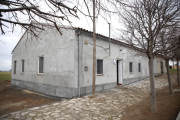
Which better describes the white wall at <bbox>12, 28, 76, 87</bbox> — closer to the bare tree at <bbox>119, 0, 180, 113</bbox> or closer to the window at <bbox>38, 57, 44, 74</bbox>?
the window at <bbox>38, 57, 44, 74</bbox>

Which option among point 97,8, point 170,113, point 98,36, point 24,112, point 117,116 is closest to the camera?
point 97,8

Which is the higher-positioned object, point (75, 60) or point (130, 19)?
point (130, 19)

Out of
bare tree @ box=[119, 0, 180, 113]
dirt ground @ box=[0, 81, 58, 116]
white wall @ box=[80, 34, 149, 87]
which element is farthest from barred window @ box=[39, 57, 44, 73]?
bare tree @ box=[119, 0, 180, 113]

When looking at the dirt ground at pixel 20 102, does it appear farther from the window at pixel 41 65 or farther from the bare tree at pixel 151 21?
the bare tree at pixel 151 21

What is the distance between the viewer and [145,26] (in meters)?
4.50

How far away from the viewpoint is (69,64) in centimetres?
727

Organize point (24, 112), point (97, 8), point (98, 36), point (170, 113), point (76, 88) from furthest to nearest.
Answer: point (98, 36)
point (76, 88)
point (24, 112)
point (170, 113)
point (97, 8)

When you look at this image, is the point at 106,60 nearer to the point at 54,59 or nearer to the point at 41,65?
the point at 54,59

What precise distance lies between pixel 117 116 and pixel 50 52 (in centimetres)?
636

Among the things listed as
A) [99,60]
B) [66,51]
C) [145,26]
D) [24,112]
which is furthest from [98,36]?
[24,112]

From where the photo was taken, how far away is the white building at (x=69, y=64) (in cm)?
723

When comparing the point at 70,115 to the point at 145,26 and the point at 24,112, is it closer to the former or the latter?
the point at 24,112

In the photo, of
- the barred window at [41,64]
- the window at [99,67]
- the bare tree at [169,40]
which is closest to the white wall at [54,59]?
the barred window at [41,64]

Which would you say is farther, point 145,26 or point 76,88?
point 76,88
